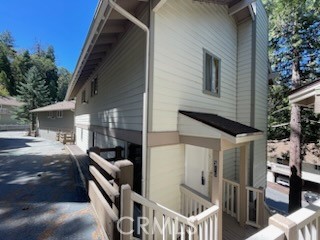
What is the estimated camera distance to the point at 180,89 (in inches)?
194

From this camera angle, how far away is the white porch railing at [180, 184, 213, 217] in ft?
14.4

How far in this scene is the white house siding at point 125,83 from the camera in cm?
462

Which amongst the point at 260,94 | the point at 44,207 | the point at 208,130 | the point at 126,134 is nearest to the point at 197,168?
the point at 208,130

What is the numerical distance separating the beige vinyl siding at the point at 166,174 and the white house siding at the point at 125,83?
84cm

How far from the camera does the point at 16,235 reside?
3.19 meters

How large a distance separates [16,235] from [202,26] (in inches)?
264

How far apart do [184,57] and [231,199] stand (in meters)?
4.50

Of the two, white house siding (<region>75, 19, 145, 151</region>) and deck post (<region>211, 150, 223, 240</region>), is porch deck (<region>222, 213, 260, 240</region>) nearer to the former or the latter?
deck post (<region>211, 150, 223, 240</region>)

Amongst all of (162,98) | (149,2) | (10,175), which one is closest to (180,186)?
(162,98)

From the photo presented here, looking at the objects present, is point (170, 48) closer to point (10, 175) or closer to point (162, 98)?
point (162, 98)

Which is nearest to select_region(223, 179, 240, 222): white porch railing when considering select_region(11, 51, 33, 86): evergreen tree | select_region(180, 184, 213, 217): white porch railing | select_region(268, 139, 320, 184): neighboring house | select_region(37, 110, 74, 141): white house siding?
select_region(180, 184, 213, 217): white porch railing

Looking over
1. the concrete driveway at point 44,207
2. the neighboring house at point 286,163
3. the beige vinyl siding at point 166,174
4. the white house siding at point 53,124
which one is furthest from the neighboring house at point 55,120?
the neighboring house at point 286,163

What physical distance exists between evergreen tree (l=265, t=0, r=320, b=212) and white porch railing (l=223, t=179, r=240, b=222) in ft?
21.3

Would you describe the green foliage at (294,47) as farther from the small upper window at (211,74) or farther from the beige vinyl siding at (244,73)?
the small upper window at (211,74)
